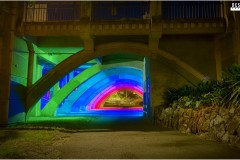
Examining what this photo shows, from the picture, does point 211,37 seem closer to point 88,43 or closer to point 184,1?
point 184,1

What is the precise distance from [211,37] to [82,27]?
718cm

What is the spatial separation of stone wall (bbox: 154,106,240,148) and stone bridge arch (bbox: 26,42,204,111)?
11.0ft

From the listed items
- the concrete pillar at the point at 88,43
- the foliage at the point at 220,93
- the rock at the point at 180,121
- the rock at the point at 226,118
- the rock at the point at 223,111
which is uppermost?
the concrete pillar at the point at 88,43

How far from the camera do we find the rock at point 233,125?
593 cm

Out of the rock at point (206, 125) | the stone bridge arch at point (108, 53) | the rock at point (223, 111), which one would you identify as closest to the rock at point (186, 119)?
the rock at point (206, 125)

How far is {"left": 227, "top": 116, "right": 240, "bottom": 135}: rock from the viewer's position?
19.4ft

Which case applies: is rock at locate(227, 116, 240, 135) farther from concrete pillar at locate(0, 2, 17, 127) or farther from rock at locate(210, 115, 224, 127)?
concrete pillar at locate(0, 2, 17, 127)

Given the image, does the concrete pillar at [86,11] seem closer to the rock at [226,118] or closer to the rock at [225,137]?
the rock at [226,118]

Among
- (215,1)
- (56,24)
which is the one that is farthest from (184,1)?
(56,24)

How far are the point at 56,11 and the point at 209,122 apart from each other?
10.5 m

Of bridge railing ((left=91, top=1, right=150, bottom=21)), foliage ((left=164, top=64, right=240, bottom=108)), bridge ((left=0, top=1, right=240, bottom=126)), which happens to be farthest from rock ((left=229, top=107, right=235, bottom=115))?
bridge railing ((left=91, top=1, right=150, bottom=21))

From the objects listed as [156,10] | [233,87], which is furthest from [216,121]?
[156,10]

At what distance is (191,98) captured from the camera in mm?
9828

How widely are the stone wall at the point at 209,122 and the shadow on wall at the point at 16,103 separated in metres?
8.08
